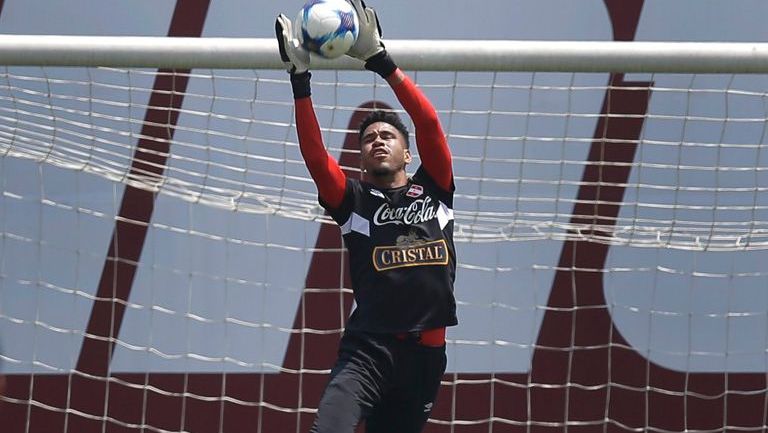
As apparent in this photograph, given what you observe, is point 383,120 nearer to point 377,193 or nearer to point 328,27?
point 377,193

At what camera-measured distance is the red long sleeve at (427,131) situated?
405 centimetres

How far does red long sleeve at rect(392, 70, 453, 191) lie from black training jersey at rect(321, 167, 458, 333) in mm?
52

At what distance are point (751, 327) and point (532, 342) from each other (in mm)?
1125

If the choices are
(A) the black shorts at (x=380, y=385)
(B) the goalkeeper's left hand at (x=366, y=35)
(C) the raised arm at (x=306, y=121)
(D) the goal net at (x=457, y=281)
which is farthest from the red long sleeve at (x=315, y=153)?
(D) the goal net at (x=457, y=281)

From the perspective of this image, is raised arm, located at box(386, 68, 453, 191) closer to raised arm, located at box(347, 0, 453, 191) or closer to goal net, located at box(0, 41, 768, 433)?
raised arm, located at box(347, 0, 453, 191)

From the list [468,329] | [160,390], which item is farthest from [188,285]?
[468,329]

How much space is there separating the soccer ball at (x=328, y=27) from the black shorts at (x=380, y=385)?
1002 millimetres

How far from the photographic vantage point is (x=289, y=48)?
393 cm

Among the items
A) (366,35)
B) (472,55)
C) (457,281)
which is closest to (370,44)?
(366,35)

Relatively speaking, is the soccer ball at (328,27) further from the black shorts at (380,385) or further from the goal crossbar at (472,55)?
the black shorts at (380,385)

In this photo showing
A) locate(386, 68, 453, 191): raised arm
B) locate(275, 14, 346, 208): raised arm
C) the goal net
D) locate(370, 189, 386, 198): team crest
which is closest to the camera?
locate(275, 14, 346, 208): raised arm

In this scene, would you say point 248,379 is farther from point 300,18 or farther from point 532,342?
point 300,18

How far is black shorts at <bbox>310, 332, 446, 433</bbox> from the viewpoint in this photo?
3.84 metres

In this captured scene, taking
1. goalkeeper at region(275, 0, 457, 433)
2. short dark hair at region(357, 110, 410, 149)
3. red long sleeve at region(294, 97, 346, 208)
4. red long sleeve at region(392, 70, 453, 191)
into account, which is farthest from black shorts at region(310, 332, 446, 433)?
short dark hair at region(357, 110, 410, 149)
